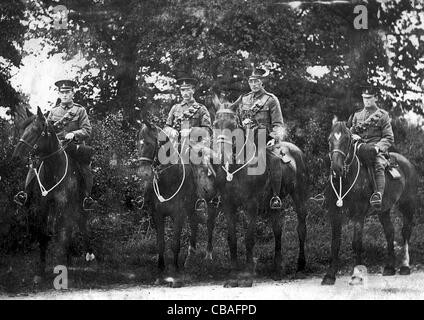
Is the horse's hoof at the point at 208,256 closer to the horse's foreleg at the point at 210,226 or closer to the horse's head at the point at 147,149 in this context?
the horse's foreleg at the point at 210,226

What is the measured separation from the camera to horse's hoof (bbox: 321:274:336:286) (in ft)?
A: 39.0

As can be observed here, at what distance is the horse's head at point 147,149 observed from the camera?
11.5m

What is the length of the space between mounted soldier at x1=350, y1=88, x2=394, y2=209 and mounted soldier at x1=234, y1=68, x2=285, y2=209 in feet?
4.56

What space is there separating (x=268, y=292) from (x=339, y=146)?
2.63 metres

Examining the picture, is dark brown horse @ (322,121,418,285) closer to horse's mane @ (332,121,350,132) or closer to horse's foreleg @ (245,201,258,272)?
horse's mane @ (332,121,350,132)

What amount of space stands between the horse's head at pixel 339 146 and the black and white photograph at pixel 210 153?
2 centimetres

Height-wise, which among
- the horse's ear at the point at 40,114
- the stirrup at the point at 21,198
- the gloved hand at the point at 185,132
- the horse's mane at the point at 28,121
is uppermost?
the horse's ear at the point at 40,114

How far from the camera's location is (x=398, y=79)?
16.4 m

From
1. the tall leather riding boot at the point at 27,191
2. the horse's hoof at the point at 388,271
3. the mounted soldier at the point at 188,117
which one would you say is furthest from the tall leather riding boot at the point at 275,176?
the tall leather riding boot at the point at 27,191

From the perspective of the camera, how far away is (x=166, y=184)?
40.2 ft

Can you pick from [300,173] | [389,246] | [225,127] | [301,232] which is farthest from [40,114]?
[389,246]

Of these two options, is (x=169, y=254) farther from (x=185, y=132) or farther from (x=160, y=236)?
(x=185, y=132)
